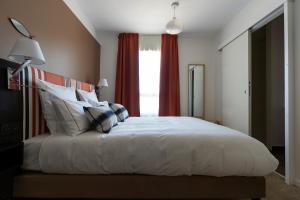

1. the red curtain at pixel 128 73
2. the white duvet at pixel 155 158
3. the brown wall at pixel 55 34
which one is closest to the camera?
A: the white duvet at pixel 155 158

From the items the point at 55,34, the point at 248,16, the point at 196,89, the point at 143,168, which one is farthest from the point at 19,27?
the point at 196,89

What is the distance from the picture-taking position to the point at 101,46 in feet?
→ 15.3

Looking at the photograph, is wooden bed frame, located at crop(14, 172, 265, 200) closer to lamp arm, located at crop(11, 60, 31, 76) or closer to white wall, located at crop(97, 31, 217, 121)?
lamp arm, located at crop(11, 60, 31, 76)

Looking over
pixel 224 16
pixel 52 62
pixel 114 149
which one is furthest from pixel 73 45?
pixel 224 16

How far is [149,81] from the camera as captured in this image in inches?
183

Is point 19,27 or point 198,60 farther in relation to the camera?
point 198,60

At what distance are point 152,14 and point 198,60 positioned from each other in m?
1.68

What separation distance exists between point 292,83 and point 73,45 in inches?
118

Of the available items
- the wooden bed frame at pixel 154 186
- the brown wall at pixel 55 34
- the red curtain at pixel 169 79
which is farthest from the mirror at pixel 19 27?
the red curtain at pixel 169 79

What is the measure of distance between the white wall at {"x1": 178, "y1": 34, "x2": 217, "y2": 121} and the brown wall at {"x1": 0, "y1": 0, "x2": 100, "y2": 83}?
209cm

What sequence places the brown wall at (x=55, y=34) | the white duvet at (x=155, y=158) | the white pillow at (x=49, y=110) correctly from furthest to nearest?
the white pillow at (x=49, y=110) → the brown wall at (x=55, y=34) → the white duvet at (x=155, y=158)

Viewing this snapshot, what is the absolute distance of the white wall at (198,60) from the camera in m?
4.67

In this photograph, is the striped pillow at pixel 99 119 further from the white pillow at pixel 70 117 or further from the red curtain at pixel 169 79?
the red curtain at pixel 169 79

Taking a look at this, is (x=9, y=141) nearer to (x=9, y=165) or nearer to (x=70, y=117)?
(x=9, y=165)
